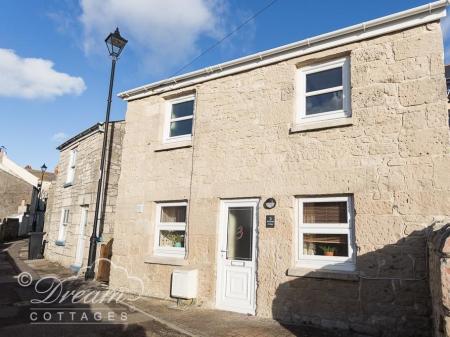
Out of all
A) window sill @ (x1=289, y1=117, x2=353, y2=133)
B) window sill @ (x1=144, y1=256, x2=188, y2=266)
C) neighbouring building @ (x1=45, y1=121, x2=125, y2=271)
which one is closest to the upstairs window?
neighbouring building @ (x1=45, y1=121, x2=125, y2=271)

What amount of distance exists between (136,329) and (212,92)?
537 centimetres

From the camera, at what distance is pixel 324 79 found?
6996 mm

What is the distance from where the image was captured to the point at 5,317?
19.9 feet

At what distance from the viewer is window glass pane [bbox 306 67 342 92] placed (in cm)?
683

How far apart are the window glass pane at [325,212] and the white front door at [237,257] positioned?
108 centimetres

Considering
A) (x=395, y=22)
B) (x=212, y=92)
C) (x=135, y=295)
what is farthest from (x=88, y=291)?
(x=395, y=22)

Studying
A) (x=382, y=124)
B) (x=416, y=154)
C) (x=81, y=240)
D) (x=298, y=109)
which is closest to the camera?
(x=416, y=154)

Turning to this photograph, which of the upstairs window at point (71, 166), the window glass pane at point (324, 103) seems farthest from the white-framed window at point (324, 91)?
the upstairs window at point (71, 166)

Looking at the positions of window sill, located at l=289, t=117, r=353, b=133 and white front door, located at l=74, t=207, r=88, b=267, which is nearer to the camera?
window sill, located at l=289, t=117, r=353, b=133

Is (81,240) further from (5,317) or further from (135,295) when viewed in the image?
(5,317)

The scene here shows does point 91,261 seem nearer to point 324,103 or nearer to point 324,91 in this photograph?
point 324,103

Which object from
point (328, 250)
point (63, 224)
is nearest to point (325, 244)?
point (328, 250)

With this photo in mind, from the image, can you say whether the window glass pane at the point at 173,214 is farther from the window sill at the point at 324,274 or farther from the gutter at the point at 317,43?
the gutter at the point at 317,43
